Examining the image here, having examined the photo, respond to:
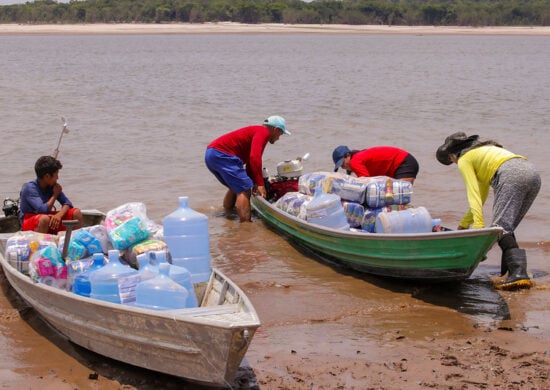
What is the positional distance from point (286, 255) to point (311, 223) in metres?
0.86

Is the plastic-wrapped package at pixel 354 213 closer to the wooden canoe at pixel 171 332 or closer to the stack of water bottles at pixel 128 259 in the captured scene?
the stack of water bottles at pixel 128 259

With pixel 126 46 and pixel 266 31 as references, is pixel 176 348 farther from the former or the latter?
pixel 266 31

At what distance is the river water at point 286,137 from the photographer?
799 cm

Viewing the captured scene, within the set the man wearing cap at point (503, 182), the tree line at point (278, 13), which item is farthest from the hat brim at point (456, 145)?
the tree line at point (278, 13)

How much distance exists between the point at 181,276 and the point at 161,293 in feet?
1.12

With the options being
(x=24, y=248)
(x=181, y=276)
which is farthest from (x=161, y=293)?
(x=24, y=248)

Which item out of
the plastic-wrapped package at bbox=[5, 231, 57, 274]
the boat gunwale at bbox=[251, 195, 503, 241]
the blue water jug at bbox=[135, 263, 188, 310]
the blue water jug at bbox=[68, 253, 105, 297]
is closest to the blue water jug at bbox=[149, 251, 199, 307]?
the blue water jug at bbox=[135, 263, 188, 310]

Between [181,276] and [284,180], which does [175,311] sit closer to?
[181,276]

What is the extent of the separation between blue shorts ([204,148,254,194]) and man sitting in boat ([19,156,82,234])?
2929mm

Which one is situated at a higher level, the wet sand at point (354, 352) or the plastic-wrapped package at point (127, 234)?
the plastic-wrapped package at point (127, 234)

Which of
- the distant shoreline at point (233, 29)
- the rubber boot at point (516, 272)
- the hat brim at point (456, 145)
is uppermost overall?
the hat brim at point (456, 145)

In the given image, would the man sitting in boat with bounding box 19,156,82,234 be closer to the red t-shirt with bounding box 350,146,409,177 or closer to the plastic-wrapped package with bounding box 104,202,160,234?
the plastic-wrapped package with bounding box 104,202,160,234

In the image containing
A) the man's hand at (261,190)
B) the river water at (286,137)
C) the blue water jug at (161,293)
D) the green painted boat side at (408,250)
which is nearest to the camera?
the blue water jug at (161,293)

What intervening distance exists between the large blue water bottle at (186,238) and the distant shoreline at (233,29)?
244 feet
